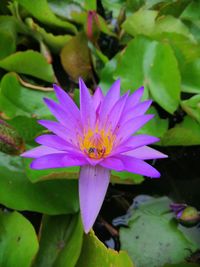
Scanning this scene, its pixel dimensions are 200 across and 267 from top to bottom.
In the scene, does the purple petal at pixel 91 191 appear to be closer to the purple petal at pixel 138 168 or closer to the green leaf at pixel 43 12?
the purple petal at pixel 138 168

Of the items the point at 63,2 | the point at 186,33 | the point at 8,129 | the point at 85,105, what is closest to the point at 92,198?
the point at 85,105

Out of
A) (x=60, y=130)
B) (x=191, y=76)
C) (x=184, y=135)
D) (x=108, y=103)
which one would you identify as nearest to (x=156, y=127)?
(x=184, y=135)

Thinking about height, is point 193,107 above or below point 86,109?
below

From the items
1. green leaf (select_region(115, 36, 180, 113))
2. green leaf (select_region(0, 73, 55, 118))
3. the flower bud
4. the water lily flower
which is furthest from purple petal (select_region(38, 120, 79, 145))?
green leaf (select_region(115, 36, 180, 113))

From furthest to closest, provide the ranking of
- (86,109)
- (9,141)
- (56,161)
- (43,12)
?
(43,12) → (9,141) → (86,109) → (56,161)

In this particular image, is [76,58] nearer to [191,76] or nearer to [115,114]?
[191,76]
